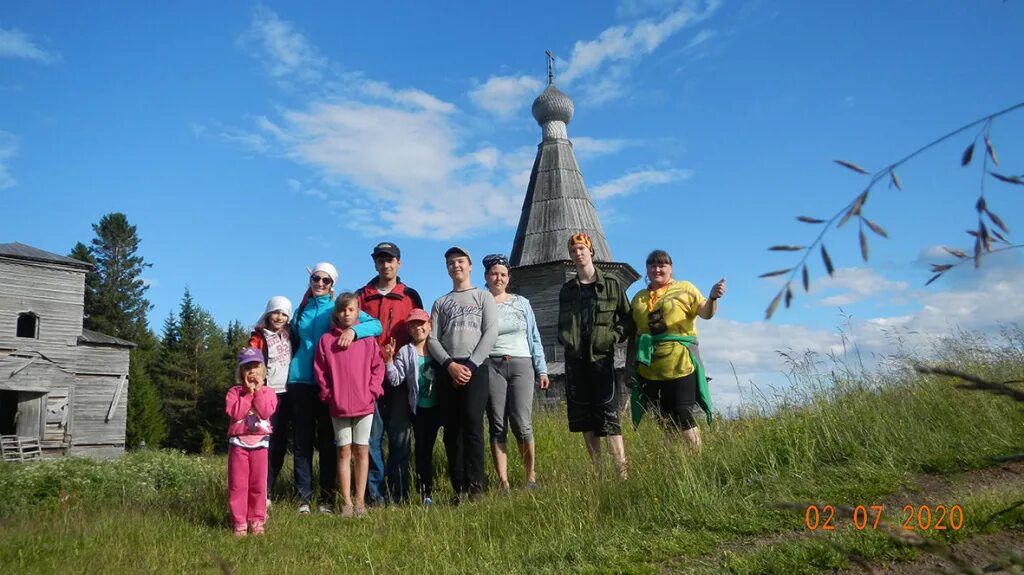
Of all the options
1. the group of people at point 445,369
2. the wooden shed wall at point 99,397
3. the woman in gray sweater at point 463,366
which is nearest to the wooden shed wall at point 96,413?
the wooden shed wall at point 99,397

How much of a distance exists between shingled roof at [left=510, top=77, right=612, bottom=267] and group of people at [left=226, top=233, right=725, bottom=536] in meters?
13.4

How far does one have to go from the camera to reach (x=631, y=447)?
6.34 meters

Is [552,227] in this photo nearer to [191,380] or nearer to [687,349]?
[687,349]

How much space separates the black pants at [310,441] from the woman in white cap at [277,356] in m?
0.11

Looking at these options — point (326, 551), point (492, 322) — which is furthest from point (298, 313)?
point (326, 551)

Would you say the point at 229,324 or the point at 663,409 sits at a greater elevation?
the point at 229,324

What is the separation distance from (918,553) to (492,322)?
370cm

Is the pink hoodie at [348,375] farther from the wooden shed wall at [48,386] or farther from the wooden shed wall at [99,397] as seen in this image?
the wooden shed wall at [99,397]

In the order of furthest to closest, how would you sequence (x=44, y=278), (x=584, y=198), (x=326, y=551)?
(x=44, y=278), (x=584, y=198), (x=326, y=551)

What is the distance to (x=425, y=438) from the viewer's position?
6875 mm

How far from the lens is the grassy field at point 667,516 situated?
435 centimetres

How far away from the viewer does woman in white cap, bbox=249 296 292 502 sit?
6.69 m

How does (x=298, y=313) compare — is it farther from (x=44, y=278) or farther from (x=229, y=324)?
(x=229, y=324)

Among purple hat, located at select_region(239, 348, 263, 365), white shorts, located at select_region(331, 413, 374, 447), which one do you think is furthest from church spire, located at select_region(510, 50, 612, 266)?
purple hat, located at select_region(239, 348, 263, 365)
